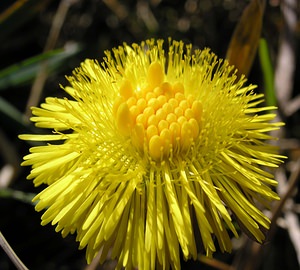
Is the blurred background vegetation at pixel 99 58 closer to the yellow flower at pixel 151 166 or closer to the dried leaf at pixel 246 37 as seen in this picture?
the dried leaf at pixel 246 37

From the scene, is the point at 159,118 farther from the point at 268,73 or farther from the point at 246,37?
the point at 268,73

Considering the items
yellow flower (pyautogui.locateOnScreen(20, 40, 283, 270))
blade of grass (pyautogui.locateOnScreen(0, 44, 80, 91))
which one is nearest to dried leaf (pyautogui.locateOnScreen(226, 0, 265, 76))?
yellow flower (pyautogui.locateOnScreen(20, 40, 283, 270))

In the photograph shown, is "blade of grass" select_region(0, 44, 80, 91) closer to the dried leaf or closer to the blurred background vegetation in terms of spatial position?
the blurred background vegetation

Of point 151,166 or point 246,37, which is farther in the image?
point 246,37

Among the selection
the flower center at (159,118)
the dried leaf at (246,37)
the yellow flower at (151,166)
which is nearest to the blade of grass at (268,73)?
the dried leaf at (246,37)

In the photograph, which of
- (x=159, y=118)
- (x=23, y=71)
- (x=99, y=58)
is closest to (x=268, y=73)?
(x=159, y=118)

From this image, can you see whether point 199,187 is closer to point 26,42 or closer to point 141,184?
point 141,184
